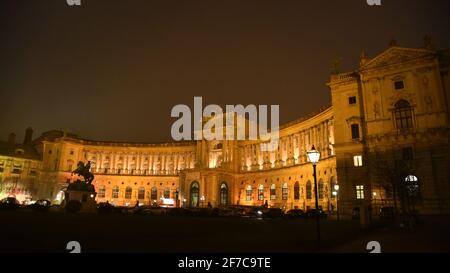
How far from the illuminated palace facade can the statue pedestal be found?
29.8 m

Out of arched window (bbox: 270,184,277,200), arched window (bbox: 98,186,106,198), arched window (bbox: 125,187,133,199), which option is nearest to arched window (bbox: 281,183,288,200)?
arched window (bbox: 270,184,277,200)

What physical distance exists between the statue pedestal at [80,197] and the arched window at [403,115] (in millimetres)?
40161

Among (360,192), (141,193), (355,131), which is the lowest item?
(360,192)

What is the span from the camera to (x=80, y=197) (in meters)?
38.8

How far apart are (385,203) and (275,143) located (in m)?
38.1

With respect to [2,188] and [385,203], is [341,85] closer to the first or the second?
[385,203]

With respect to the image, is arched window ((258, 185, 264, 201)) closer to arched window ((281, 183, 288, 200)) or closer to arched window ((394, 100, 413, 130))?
arched window ((281, 183, 288, 200))

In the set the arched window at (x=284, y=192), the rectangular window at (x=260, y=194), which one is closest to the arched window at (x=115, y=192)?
the rectangular window at (x=260, y=194)

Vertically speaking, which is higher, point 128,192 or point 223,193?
point 128,192

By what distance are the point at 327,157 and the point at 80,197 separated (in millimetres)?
39877

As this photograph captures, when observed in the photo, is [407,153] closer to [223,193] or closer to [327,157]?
[327,157]

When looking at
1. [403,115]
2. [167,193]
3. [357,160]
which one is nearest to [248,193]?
[167,193]

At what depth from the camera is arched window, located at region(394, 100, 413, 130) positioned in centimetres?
4325
